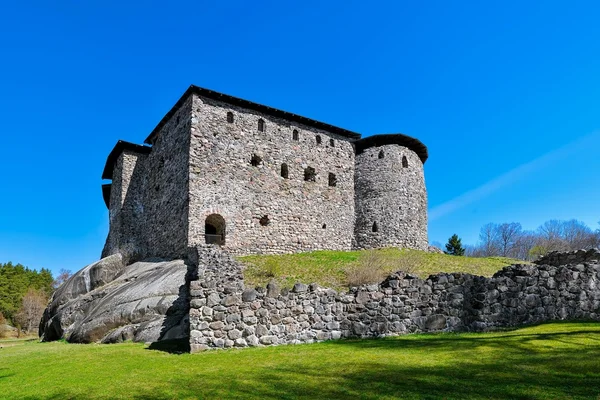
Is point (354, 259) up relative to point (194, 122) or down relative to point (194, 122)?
down

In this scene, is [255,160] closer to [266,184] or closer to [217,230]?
[266,184]

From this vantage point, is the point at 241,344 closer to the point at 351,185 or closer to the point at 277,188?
the point at 277,188

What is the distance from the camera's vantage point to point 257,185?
26.6 metres

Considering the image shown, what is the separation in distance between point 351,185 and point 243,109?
10195mm

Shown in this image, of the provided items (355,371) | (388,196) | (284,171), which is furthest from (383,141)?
(355,371)

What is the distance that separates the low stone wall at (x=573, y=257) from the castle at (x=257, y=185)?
1210 cm

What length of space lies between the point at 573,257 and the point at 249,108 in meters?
19.8

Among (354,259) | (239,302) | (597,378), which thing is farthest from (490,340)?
(354,259)

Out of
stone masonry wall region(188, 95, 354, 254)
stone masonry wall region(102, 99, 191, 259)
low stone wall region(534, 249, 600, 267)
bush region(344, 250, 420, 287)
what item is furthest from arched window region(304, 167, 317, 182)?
low stone wall region(534, 249, 600, 267)

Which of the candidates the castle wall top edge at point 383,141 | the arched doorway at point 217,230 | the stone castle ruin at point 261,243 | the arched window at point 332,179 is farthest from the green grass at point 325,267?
the castle wall top edge at point 383,141

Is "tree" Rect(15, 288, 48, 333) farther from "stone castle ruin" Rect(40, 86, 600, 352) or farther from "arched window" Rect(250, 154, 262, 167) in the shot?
"arched window" Rect(250, 154, 262, 167)

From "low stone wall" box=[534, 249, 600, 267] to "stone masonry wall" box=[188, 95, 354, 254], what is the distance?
13778 mm

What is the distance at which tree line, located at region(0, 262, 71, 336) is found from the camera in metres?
53.8

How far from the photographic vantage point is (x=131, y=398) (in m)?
6.86
